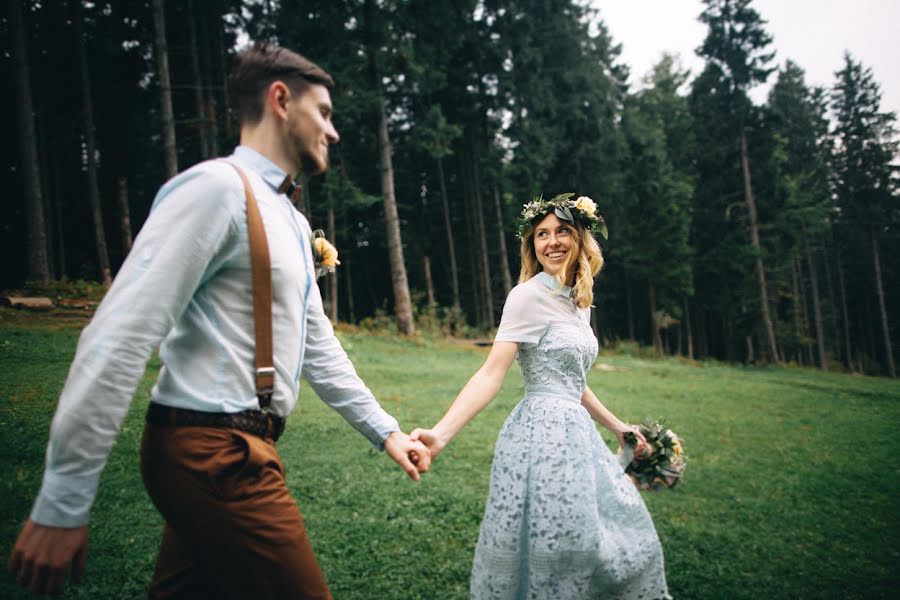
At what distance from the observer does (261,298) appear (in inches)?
64.8

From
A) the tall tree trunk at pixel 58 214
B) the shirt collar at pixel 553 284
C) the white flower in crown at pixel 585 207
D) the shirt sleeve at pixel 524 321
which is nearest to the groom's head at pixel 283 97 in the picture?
the shirt sleeve at pixel 524 321

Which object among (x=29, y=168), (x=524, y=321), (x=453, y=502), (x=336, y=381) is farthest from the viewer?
(x=29, y=168)

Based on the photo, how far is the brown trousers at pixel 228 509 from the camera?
1534mm

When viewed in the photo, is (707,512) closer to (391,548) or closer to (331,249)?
(391,548)

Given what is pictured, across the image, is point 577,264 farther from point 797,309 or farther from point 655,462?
point 797,309

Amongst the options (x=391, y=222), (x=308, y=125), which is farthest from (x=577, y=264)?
(x=391, y=222)

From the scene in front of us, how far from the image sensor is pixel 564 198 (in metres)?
3.23

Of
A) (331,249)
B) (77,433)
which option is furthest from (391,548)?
(77,433)

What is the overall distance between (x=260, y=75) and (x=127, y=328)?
3.40 feet

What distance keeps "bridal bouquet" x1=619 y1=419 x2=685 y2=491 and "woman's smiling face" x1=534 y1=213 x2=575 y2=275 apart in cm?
120

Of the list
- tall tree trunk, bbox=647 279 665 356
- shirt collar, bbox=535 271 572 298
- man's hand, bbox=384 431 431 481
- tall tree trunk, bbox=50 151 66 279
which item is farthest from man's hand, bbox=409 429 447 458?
tall tree trunk, bbox=647 279 665 356

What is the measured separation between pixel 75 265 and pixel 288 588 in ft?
99.1

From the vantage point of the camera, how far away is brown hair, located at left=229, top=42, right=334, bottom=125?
1.85m

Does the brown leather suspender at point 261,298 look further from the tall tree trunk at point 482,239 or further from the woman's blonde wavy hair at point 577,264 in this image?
the tall tree trunk at point 482,239
